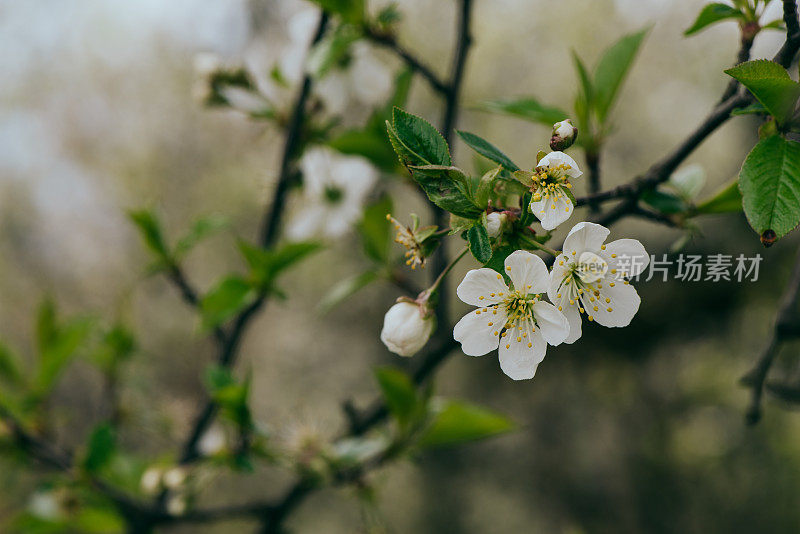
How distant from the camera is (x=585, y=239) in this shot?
1.13ft

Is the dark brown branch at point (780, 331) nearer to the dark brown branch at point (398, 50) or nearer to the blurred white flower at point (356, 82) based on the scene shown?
the dark brown branch at point (398, 50)

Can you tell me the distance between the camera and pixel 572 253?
337mm

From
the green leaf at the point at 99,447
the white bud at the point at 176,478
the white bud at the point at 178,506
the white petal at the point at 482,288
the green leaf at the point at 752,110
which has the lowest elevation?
the white bud at the point at 178,506

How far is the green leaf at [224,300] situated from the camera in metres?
0.61

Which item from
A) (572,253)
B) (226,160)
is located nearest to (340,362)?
(226,160)

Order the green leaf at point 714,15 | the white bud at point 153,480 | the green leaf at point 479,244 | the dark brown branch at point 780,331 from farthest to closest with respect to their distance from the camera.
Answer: the white bud at point 153,480 → the dark brown branch at point 780,331 → the green leaf at point 714,15 → the green leaf at point 479,244

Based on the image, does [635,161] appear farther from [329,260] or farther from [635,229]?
[329,260]

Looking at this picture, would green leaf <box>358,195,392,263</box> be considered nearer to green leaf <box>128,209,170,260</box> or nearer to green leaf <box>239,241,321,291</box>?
green leaf <box>239,241,321,291</box>

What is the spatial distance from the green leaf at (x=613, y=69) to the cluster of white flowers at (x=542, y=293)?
227 millimetres

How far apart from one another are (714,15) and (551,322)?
0.86 feet

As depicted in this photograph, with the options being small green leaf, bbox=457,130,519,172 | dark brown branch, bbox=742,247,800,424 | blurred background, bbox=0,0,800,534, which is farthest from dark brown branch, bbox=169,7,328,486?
blurred background, bbox=0,0,800,534

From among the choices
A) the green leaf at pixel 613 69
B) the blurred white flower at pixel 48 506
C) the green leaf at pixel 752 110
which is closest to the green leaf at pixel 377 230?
the green leaf at pixel 613 69

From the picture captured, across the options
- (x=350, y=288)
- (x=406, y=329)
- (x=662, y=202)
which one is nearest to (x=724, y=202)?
(x=662, y=202)

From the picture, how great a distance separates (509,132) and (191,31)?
179 cm
